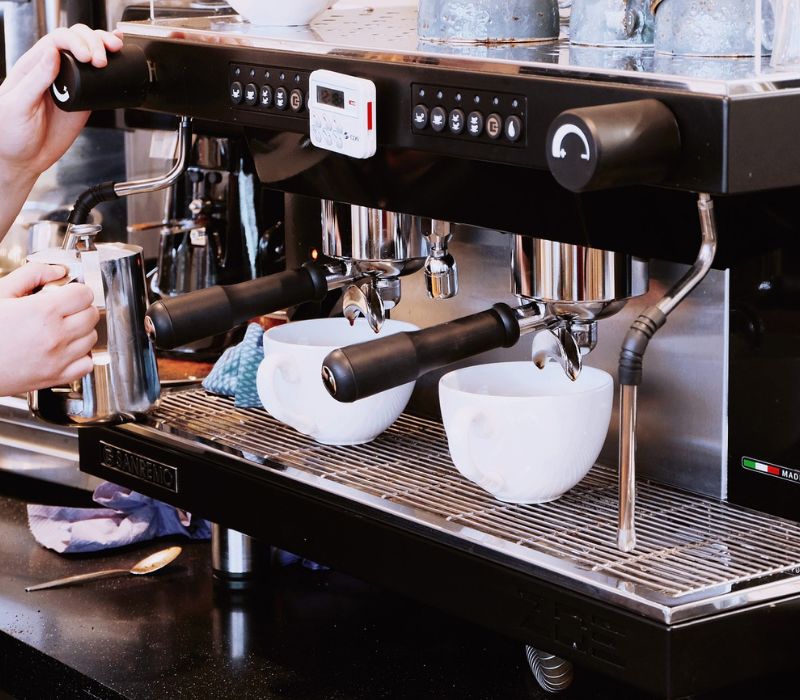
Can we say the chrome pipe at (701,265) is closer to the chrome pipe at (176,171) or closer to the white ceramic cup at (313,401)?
the white ceramic cup at (313,401)

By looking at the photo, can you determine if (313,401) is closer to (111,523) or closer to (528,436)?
(528,436)

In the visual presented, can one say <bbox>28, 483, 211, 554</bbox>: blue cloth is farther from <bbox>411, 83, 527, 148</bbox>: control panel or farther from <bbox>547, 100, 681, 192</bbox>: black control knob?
<bbox>547, 100, 681, 192</bbox>: black control knob

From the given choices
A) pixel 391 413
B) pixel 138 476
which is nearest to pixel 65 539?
pixel 138 476

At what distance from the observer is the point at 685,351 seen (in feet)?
3.70

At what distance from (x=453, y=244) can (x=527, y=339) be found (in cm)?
13

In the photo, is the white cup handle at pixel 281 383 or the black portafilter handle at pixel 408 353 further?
the white cup handle at pixel 281 383

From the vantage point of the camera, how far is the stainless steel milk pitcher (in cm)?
133

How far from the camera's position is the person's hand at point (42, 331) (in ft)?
3.95

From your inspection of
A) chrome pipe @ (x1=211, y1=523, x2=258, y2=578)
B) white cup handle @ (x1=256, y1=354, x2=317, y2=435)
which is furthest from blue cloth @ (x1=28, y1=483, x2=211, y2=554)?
white cup handle @ (x1=256, y1=354, x2=317, y2=435)

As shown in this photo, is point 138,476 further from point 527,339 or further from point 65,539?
point 527,339

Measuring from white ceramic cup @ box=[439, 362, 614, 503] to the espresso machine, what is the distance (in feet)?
0.08

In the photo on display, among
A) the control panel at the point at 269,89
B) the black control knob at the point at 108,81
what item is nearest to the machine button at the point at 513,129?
the control panel at the point at 269,89

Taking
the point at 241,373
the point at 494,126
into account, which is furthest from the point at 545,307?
the point at 241,373

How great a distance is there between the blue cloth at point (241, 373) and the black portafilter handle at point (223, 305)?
0.65ft
